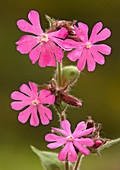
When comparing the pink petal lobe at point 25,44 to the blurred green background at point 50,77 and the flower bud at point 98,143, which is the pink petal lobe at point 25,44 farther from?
the blurred green background at point 50,77

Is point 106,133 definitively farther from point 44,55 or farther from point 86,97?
point 44,55

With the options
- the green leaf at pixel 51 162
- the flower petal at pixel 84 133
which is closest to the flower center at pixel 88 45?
the flower petal at pixel 84 133

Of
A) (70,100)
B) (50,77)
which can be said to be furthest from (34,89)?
(50,77)

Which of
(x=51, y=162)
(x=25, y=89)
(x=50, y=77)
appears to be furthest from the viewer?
(x=50, y=77)

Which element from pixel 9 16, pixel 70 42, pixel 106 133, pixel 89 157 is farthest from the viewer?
pixel 9 16

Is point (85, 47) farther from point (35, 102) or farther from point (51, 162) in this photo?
point (51, 162)

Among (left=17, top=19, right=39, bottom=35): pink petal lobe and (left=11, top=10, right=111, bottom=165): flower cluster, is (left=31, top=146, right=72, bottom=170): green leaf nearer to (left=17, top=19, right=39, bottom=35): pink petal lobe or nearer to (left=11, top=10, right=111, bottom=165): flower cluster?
(left=11, top=10, right=111, bottom=165): flower cluster

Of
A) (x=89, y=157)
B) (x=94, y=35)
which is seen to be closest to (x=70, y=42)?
(x=94, y=35)
